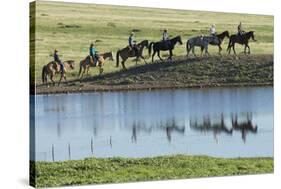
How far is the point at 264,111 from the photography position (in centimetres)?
1692

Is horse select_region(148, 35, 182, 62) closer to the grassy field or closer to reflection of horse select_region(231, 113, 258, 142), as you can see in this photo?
the grassy field

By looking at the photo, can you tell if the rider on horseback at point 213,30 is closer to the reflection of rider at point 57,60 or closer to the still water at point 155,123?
the still water at point 155,123

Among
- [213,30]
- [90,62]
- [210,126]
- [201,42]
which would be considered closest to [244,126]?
[210,126]

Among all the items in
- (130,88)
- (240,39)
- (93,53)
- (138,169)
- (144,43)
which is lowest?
(138,169)

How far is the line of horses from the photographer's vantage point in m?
14.8

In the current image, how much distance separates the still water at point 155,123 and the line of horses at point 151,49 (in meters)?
0.46

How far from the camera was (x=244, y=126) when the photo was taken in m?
16.6

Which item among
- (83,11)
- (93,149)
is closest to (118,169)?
(93,149)

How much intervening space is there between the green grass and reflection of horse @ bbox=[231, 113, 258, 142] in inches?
21.8

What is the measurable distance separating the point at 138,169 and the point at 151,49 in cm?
231

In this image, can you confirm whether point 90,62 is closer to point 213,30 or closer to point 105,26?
point 105,26

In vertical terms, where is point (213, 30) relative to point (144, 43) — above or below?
above

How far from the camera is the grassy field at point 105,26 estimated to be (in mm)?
14578

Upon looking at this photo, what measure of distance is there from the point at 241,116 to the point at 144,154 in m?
2.38
